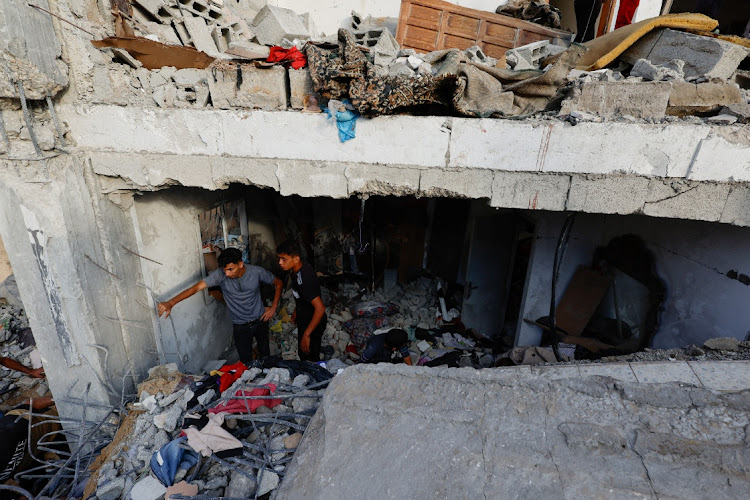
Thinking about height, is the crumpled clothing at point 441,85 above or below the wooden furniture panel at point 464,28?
below

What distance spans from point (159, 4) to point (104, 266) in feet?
8.54

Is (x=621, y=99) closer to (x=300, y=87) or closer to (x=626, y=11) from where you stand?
(x=300, y=87)

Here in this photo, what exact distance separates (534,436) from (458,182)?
5.81ft

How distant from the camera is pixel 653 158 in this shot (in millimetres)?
2393

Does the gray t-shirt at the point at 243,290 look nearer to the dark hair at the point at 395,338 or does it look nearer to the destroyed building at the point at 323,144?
the destroyed building at the point at 323,144

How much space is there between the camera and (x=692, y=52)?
288 cm

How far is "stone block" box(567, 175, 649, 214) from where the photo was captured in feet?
8.13

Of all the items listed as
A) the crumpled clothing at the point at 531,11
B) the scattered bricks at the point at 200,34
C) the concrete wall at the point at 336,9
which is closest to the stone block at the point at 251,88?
the scattered bricks at the point at 200,34

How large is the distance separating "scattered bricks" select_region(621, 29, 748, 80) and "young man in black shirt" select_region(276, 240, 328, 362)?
A: 384cm

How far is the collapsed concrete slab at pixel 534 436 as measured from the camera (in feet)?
4.94

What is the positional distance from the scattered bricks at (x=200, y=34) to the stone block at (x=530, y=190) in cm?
320

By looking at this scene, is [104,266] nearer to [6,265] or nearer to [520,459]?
[520,459]

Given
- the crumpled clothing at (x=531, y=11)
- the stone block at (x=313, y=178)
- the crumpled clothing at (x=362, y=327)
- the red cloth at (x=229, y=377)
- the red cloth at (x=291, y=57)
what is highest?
the crumpled clothing at (x=531, y=11)

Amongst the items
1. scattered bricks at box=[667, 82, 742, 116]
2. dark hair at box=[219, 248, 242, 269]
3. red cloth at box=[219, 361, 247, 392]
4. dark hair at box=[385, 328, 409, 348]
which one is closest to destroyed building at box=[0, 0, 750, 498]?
scattered bricks at box=[667, 82, 742, 116]
